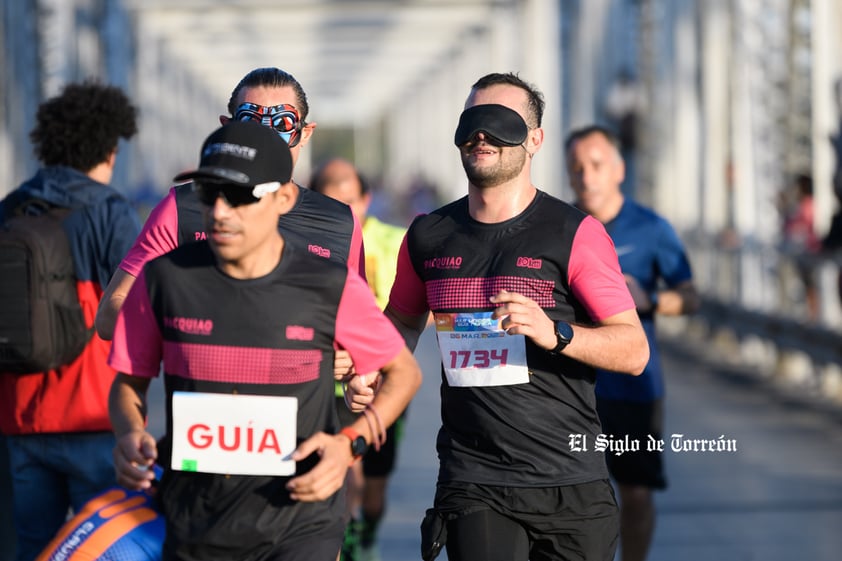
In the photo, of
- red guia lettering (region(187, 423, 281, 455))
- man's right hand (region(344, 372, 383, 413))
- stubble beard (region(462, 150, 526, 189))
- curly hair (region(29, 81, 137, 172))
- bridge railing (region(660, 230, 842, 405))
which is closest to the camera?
red guia lettering (region(187, 423, 281, 455))

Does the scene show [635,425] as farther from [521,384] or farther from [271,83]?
[271,83]

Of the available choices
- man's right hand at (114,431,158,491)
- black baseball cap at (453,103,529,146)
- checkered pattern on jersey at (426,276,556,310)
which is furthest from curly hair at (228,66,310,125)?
man's right hand at (114,431,158,491)

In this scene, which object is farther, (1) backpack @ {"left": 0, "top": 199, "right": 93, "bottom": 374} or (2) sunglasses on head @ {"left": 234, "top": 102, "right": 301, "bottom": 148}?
(1) backpack @ {"left": 0, "top": 199, "right": 93, "bottom": 374}

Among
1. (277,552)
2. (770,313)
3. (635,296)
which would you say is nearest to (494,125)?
(277,552)

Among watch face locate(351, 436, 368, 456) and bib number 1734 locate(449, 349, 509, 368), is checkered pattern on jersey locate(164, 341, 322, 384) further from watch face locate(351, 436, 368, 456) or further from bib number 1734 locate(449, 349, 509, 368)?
bib number 1734 locate(449, 349, 509, 368)

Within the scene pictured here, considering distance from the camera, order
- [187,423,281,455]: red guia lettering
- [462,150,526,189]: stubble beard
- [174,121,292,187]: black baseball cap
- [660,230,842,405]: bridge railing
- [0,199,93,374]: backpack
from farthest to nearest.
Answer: [660,230,842,405]: bridge railing → [0,199,93,374]: backpack → [462,150,526,189]: stubble beard → [187,423,281,455]: red guia lettering → [174,121,292,187]: black baseball cap

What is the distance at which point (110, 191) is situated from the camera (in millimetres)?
6117

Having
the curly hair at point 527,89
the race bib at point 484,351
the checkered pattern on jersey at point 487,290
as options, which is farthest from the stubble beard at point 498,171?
the race bib at point 484,351

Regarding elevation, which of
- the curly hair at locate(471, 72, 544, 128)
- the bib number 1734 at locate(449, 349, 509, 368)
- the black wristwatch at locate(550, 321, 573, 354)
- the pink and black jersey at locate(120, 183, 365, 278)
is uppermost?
the curly hair at locate(471, 72, 544, 128)

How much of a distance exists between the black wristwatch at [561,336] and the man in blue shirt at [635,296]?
2266mm

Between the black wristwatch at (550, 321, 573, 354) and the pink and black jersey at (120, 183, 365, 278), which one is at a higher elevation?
the pink and black jersey at (120, 183, 365, 278)

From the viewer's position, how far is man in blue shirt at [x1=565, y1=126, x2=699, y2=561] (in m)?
7.20

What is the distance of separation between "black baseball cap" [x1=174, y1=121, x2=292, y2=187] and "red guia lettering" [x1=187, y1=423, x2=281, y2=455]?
24.2 inches

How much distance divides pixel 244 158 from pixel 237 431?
68 centimetres
